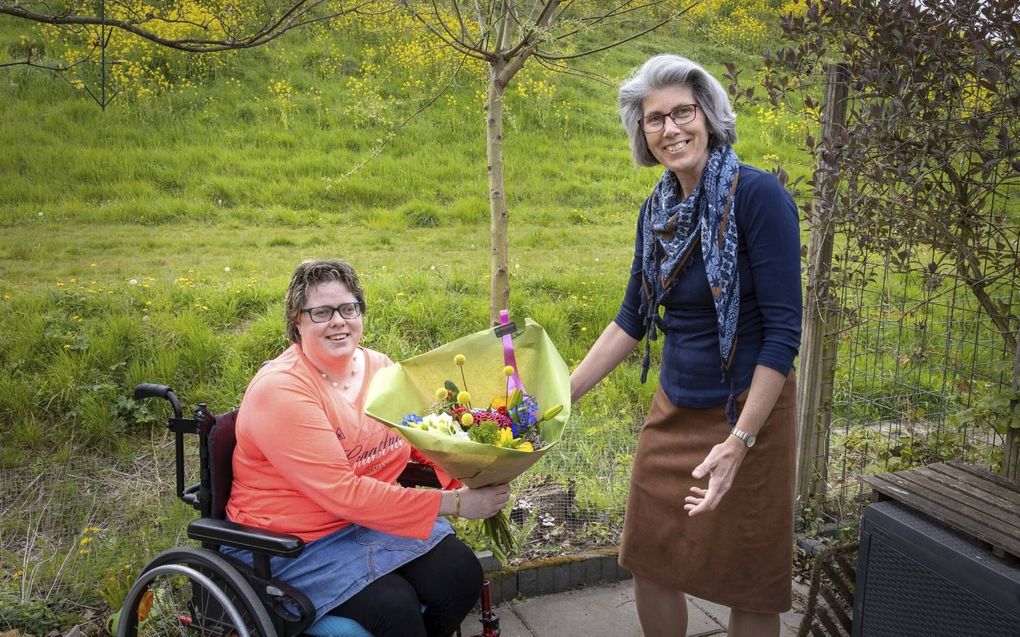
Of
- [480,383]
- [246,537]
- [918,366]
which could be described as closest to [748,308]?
[480,383]

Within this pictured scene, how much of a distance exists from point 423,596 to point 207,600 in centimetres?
54

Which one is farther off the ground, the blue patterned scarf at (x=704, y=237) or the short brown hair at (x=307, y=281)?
the blue patterned scarf at (x=704, y=237)

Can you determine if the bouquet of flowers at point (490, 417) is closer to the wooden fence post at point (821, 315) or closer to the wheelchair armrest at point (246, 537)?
the wheelchair armrest at point (246, 537)

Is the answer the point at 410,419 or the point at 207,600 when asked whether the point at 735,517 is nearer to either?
the point at 410,419

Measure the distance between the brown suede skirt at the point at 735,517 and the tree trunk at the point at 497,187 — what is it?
4.74 feet

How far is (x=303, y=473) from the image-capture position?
192 centimetres

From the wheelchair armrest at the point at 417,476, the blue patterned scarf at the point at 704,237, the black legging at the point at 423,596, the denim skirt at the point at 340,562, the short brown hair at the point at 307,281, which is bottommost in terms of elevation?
the black legging at the point at 423,596

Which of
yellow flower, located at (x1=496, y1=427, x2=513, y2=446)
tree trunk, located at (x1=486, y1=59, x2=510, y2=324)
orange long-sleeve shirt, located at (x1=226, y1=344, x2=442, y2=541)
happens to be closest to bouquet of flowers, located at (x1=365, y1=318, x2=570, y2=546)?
yellow flower, located at (x1=496, y1=427, x2=513, y2=446)

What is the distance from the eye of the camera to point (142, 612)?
88.6 inches

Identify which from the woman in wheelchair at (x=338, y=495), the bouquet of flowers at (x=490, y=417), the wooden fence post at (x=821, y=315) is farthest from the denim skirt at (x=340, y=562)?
the wooden fence post at (x=821, y=315)

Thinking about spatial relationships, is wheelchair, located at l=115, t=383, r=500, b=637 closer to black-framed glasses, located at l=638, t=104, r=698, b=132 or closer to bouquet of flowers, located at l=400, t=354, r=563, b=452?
bouquet of flowers, located at l=400, t=354, r=563, b=452

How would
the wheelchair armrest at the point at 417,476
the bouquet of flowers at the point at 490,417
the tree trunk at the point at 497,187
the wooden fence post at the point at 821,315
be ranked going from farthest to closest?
the tree trunk at the point at 497,187, the wooden fence post at the point at 821,315, the wheelchair armrest at the point at 417,476, the bouquet of flowers at the point at 490,417

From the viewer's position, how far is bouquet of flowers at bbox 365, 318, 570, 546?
1.79 m

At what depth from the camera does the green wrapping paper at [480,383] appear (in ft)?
6.14
